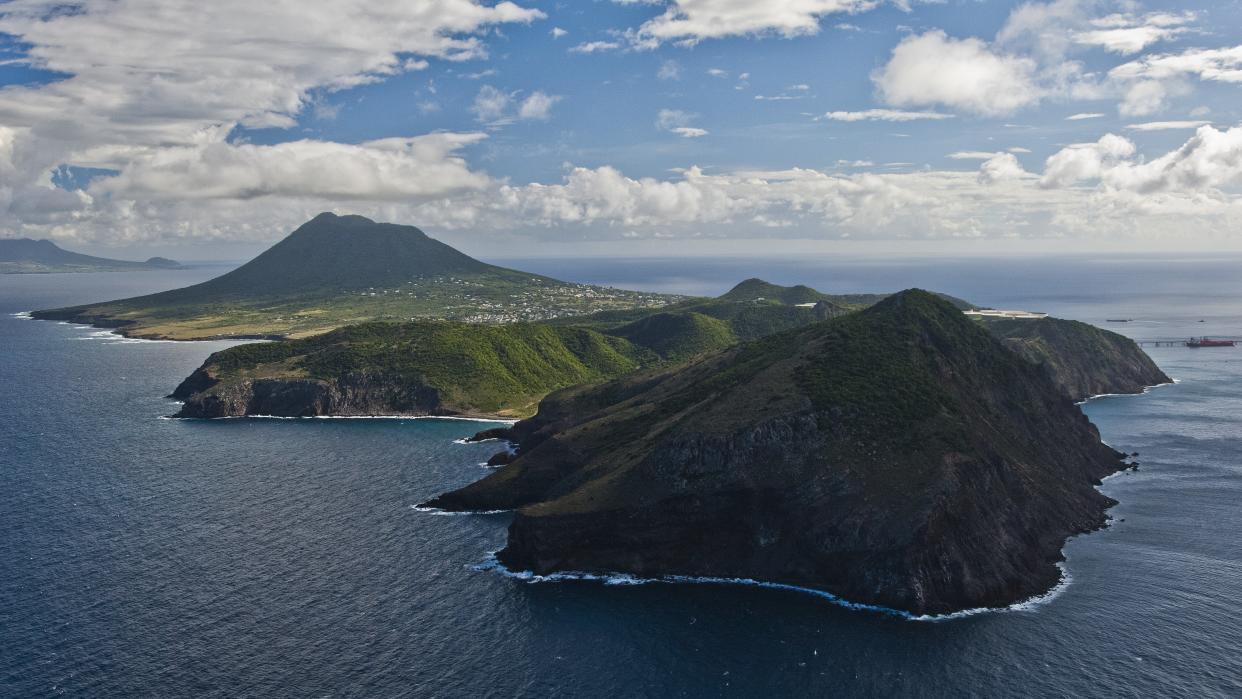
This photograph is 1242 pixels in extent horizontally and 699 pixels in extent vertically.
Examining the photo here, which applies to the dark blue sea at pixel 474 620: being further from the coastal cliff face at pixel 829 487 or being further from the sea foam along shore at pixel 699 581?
the coastal cliff face at pixel 829 487

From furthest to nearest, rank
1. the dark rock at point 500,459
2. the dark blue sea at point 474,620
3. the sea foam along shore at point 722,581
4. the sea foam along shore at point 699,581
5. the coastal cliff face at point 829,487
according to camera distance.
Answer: the dark rock at point 500,459 → the coastal cliff face at point 829,487 → the sea foam along shore at point 699,581 → the sea foam along shore at point 722,581 → the dark blue sea at point 474,620

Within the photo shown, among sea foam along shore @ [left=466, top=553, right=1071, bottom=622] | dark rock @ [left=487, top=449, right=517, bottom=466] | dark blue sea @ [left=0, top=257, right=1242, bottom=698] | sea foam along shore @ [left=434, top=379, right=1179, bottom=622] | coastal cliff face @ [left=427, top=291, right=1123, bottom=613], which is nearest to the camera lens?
dark blue sea @ [left=0, top=257, right=1242, bottom=698]

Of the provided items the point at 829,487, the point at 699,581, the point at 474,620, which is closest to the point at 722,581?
the point at 699,581

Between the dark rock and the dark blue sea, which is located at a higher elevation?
the dark rock

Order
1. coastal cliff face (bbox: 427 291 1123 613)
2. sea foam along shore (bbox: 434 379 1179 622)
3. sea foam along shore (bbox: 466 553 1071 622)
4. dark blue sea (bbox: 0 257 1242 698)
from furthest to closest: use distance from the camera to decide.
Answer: coastal cliff face (bbox: 427 291 1123 613) → sea foam along shore (bbox: 466 553 1071 622) → sea foam along shore (bbox: 434 379 1179 622) → dark blue sea (bbox: 0 257 1242 698)

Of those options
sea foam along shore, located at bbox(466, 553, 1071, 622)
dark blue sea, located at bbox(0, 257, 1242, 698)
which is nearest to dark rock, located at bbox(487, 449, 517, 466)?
dark blue sea, located at bbox(0, 257, 1242, 698)

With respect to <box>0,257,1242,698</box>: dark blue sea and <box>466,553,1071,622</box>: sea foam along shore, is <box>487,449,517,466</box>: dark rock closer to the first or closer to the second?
<box>0,257,1242,698</box>: dark blue sea

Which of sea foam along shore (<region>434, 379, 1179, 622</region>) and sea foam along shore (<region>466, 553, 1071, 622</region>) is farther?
sea foam along shore (<region>466, 553, 1071, 622</region>)

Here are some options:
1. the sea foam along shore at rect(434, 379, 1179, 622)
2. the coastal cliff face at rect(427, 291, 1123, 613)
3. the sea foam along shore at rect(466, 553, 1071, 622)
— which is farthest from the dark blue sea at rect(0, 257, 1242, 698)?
the coastal cliff face at rect(427, 291, 1123, 613)

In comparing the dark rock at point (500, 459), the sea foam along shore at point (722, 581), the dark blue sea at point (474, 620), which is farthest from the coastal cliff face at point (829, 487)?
the dark rock at point (500, 459)
